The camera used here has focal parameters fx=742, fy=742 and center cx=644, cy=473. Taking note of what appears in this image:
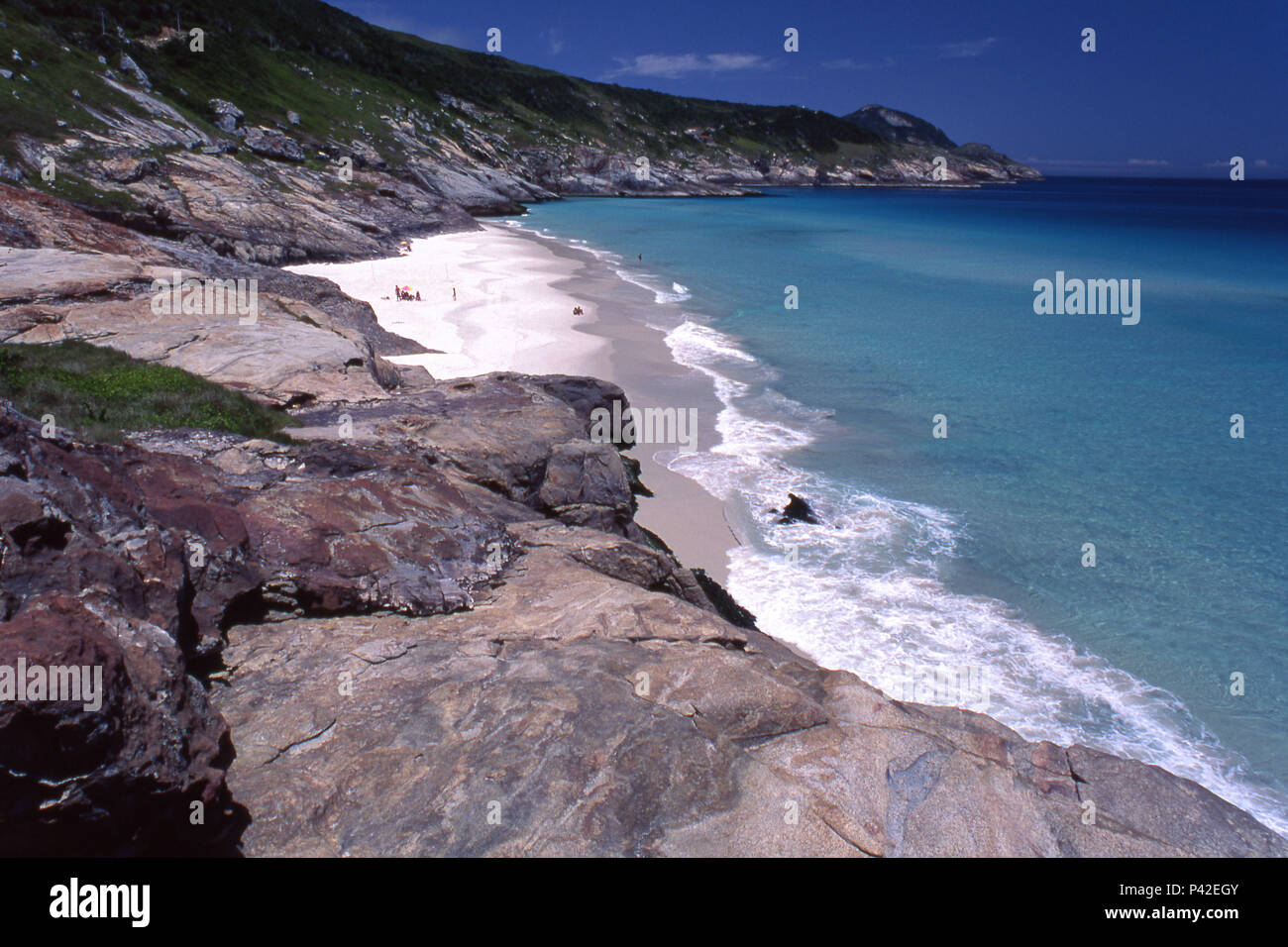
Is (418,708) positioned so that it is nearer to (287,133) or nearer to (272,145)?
(272,145)

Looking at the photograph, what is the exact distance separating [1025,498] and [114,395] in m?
18.5

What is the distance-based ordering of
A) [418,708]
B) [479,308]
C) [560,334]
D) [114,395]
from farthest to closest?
[479,308] < [560,334] < [114,395] < [418,708]

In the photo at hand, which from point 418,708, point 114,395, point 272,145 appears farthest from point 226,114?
point 418,708

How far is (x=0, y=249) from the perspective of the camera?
54.9 ft

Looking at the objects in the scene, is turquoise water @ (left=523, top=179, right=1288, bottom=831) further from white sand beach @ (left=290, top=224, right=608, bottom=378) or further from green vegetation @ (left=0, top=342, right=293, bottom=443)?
green vegetation @ (left=0, top=342, right=293, bottom=443)

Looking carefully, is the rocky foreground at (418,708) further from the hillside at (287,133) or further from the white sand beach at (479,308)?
the hillside at (287,133)

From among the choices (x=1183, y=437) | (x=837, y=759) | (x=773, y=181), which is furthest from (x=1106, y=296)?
(x=773, y=181)

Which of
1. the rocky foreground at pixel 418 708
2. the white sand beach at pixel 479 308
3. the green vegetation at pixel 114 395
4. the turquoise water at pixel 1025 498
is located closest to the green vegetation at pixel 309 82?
the white sand beach at pixel 479 308

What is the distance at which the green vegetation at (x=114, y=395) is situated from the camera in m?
10.2

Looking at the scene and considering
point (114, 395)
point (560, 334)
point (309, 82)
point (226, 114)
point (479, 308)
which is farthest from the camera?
point (309, 82)

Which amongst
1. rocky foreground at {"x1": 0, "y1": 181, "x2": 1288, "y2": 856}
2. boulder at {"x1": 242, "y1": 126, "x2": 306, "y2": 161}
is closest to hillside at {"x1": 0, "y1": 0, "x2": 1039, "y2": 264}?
boulder at {"x1": 242, "y1": 126, "x2": 306, "y2": 161}

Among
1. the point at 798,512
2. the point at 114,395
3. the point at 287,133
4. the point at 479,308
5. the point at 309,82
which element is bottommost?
the point at 798,512

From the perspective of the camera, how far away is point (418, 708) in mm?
5883
